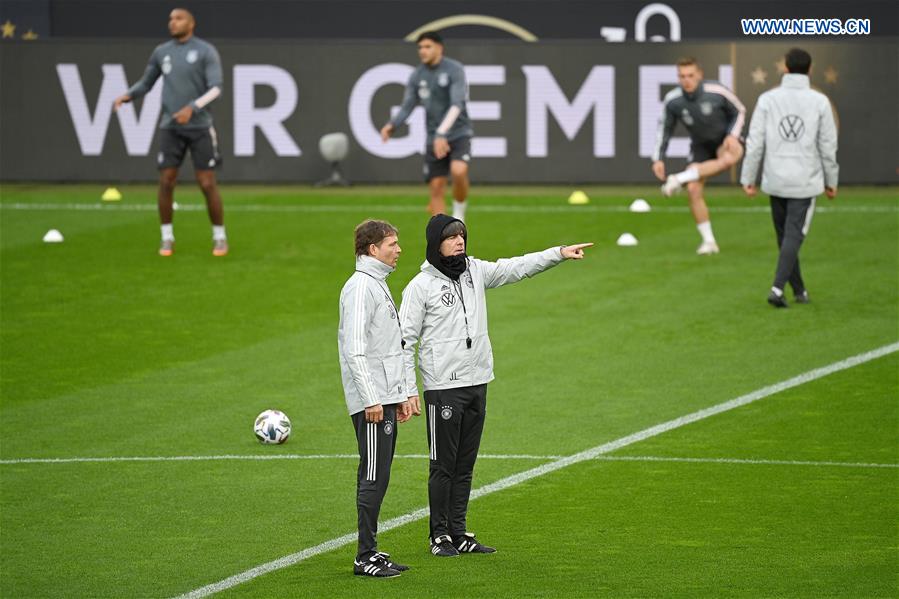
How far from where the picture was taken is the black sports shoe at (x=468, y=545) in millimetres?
8125

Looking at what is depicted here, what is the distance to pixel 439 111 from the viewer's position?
18.8 m

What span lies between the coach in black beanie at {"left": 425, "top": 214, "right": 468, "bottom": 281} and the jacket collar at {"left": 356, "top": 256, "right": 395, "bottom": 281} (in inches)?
11.1

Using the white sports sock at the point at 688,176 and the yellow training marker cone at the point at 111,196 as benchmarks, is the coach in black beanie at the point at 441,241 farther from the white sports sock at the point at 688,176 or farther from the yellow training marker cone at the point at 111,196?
the yellow training marker cone at the point at 111,196

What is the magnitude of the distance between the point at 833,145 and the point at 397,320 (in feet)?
26.4

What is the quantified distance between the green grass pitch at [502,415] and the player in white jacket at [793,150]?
72 cm

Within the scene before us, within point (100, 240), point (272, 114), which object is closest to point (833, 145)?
point (100, 240)

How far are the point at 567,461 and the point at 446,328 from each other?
7.97ft

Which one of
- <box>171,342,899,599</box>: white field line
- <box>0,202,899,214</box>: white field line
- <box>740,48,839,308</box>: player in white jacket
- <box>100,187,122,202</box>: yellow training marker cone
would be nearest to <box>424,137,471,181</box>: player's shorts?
<box>0,202,899,214</box>: white field line

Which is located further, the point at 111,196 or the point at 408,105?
the point at 111,196

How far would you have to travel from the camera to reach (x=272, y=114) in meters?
24.6

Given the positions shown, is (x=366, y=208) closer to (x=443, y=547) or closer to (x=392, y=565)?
(x=443, y=547)

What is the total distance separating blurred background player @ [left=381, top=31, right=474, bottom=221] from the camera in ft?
60.5

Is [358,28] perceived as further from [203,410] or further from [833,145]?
[203,410]

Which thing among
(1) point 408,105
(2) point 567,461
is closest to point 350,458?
(2) point 567,461
